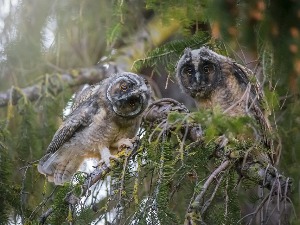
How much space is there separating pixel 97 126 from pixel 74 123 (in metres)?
0.15

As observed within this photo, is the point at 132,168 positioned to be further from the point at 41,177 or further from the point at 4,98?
the point at 4,98

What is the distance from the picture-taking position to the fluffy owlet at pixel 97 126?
12.4ft

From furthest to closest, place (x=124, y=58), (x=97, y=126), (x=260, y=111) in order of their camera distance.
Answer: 1. (x=124, y=58)
2. (x=97, y=126)
3. (x=260, y=111)

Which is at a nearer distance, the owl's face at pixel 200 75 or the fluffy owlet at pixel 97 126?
the owl's face at pixel 200 75

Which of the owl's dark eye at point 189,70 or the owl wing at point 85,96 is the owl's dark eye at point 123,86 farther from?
the owl's dark eye at point 189,70

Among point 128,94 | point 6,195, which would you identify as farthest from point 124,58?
point 6,195

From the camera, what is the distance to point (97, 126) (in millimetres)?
3924

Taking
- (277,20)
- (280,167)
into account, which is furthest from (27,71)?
(277,20)

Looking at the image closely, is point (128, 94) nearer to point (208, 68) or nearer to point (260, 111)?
point (208, 68)

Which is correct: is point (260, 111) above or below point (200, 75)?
below

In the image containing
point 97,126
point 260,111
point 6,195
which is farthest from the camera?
point 97,126

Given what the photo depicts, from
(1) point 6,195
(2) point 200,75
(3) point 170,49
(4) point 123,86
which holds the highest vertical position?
(3) point 170,49

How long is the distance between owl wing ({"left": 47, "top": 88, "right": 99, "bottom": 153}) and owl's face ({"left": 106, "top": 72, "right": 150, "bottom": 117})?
7.2 inches

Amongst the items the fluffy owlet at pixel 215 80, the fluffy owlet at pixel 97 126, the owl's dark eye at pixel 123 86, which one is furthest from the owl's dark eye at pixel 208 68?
the owl's dark eye at pixel 123 86
